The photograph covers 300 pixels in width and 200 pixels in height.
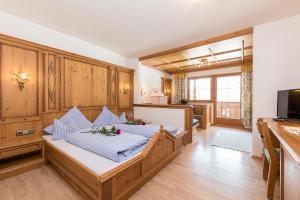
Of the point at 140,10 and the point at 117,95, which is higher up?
the point at 140,10

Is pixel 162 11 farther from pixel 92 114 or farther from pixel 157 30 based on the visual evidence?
pixel 92 114

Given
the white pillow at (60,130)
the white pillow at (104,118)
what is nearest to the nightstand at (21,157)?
the white pillow at (60,130)

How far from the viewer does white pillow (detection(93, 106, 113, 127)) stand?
142 inches

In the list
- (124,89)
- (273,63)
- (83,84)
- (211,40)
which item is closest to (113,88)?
(124,89)

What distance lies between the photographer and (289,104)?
7.48ft

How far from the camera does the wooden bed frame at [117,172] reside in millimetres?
1479

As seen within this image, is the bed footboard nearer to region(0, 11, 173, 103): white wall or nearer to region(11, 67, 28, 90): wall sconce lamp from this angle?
region(11, 67, 28, 90): wall sconce lamp

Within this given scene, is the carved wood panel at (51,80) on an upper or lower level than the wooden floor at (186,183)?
upper

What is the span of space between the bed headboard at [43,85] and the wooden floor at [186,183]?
35.2 inches

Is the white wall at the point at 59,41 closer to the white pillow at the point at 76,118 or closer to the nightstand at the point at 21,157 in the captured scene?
the white pillow at the point at 76,118

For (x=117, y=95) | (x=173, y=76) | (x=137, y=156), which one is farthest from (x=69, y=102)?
(x=173, y=76)

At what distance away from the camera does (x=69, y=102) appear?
3.23 m

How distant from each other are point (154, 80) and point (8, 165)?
17.2 ft

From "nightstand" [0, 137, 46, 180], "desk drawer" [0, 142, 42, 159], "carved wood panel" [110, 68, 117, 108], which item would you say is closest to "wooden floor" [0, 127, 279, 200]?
"nightstand" [0, 137, 46, 180]
